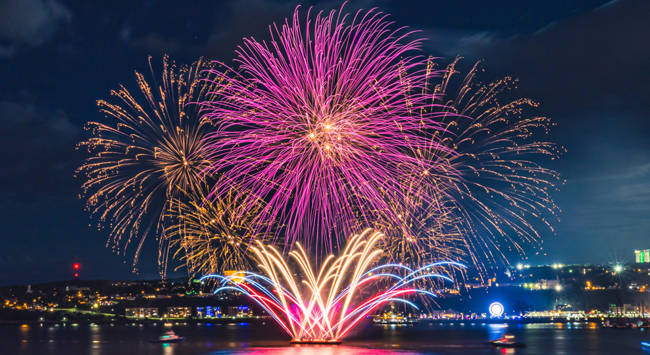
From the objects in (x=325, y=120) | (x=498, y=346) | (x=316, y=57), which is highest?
(x=316, y=57)

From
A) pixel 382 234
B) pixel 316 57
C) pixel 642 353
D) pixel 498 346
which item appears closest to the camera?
pixel 316 57

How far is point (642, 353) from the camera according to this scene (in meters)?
84.2

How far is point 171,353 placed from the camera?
82250 mm

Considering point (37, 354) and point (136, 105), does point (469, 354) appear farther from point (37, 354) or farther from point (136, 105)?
point (37, 354)

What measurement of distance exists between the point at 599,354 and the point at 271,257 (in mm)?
47548

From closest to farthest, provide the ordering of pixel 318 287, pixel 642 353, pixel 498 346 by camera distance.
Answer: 1. pixel 318 287
2. pixel 642 353
3. pixel 498 346

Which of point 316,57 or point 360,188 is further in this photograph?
point 360,188

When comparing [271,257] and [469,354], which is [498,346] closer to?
[469,354]

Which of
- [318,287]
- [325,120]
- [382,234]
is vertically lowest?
[318,287]

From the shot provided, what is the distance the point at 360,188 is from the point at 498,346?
6195 cm

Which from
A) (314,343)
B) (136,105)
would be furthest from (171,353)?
(136,105)

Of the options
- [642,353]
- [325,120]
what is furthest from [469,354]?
[325,120]

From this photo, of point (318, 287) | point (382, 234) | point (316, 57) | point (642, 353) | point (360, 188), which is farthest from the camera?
point (642, 353)

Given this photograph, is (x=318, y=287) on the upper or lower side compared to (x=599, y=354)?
upper
